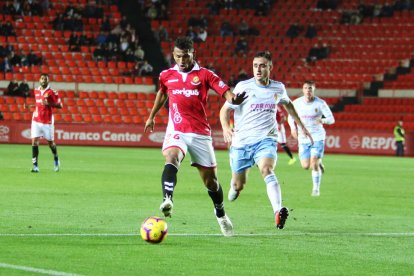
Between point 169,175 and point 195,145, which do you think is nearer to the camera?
point 169,175

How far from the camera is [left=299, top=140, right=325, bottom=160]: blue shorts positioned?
19.4 m

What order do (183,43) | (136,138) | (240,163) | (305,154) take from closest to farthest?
(183,43) → (240,163) → (305,154) → (136,138)

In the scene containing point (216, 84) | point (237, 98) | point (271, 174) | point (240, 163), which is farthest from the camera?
point (240, 163)

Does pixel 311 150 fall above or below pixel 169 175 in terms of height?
below

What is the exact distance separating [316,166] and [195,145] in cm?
835

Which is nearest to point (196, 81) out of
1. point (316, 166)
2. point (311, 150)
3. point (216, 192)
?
point (216, 192)

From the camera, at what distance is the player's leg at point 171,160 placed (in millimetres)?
10461

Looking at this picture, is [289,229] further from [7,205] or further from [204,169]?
[7,205]

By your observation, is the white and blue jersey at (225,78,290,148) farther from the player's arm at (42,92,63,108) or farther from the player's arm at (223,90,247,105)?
the player's arm at (42,92,63,108)

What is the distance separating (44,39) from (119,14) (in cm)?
446

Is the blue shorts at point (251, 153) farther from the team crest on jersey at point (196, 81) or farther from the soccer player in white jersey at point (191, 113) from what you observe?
the team crest on jersey at point (196, 81)

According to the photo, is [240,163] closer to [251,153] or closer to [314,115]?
[251,153]

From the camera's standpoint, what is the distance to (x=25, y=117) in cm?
4500

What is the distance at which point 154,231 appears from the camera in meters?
10.1
